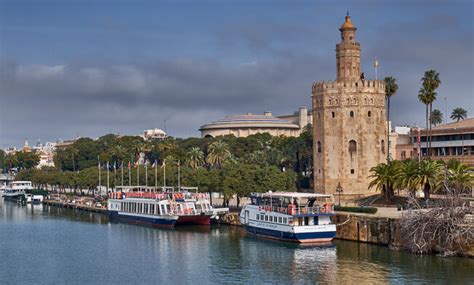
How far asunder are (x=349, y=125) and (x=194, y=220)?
2272cm

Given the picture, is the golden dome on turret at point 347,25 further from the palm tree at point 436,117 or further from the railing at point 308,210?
the palm tree at point 436,117

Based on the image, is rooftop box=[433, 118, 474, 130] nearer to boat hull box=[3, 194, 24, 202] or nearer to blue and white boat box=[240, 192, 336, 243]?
blue and white boat box=[240, 192, 336, 243]

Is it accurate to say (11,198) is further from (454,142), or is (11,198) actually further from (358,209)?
(358,209)

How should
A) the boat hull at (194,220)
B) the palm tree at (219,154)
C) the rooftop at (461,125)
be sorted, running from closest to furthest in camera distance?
the boat hull at (194,220) < the rooftop at (461,125) < the palm tree at (219,154)

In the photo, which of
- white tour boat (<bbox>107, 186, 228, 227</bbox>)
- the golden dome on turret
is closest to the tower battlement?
the golden dome on turret

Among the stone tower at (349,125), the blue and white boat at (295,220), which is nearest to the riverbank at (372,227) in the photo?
the blue and white boat at (295,220)

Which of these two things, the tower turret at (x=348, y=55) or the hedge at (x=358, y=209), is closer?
the hedge at (x=358, y=209)

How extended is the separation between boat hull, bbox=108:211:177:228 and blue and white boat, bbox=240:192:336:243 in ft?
54.0

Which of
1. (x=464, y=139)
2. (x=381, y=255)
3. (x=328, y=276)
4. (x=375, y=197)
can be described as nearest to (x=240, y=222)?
(x=375, y=197)

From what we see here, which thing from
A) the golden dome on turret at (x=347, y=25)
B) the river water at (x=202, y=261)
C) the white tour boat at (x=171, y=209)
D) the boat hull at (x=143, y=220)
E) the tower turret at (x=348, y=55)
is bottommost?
the river water at (x=202, y=261)

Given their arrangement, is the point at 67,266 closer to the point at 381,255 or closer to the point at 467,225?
the point at 381,255

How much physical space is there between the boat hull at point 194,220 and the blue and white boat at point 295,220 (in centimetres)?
1350

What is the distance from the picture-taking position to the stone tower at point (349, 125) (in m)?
91.4

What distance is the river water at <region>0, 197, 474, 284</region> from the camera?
54.4m
